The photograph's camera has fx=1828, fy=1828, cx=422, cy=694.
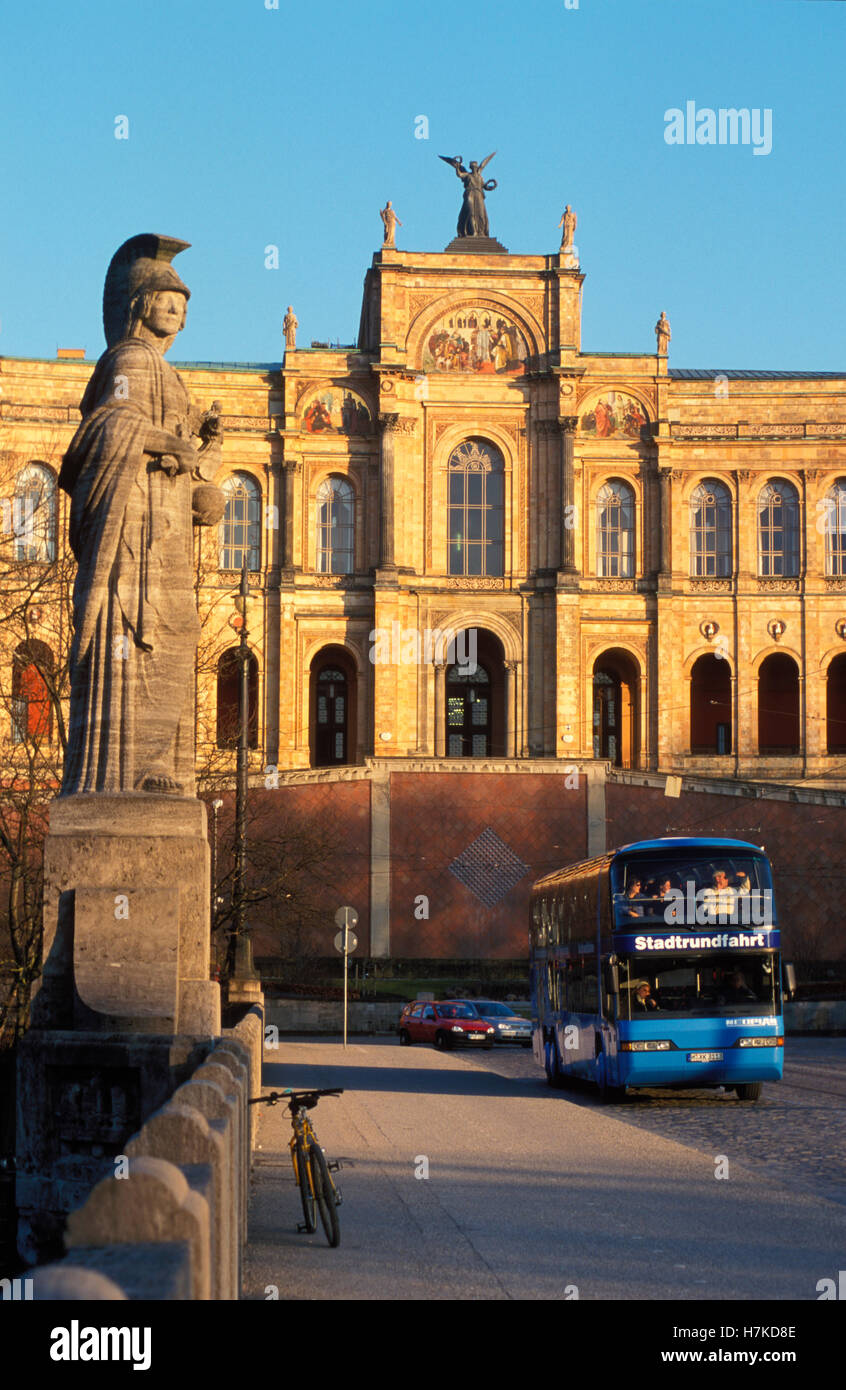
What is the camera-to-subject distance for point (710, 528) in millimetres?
68000

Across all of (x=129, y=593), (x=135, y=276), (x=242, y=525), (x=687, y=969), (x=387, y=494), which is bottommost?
(x=687, y=969)

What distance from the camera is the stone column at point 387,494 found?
64.2 metres

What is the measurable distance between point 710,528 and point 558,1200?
56.8 metres

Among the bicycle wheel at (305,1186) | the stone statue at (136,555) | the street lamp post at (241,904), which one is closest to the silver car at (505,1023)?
the street lamp post at (241,904)

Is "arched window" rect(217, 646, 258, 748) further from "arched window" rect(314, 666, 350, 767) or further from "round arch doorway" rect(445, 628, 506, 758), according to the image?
"round arch doorway" rect(445, 628, 506, 758)

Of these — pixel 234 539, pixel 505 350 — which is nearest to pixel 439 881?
pixel 234 539

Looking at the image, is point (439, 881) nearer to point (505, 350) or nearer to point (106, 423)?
point (505, 350)

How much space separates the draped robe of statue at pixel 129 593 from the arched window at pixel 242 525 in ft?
178

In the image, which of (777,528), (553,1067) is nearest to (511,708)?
Answer: (777,528)

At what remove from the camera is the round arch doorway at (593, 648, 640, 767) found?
67.5 m

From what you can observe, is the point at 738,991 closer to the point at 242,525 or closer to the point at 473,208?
the point at 242,525

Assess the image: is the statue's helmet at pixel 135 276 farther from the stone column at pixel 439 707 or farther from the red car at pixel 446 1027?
the stone column at pixel 439 707

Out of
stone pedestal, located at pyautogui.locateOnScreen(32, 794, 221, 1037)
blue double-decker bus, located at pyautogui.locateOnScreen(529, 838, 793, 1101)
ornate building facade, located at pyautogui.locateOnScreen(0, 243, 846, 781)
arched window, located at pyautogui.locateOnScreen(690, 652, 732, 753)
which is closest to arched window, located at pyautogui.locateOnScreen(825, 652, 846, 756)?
ornate building facade, located at pyautogui.locateOnScreen(0, 243, 846, 781)

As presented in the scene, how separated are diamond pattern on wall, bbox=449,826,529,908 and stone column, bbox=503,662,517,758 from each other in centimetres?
706
